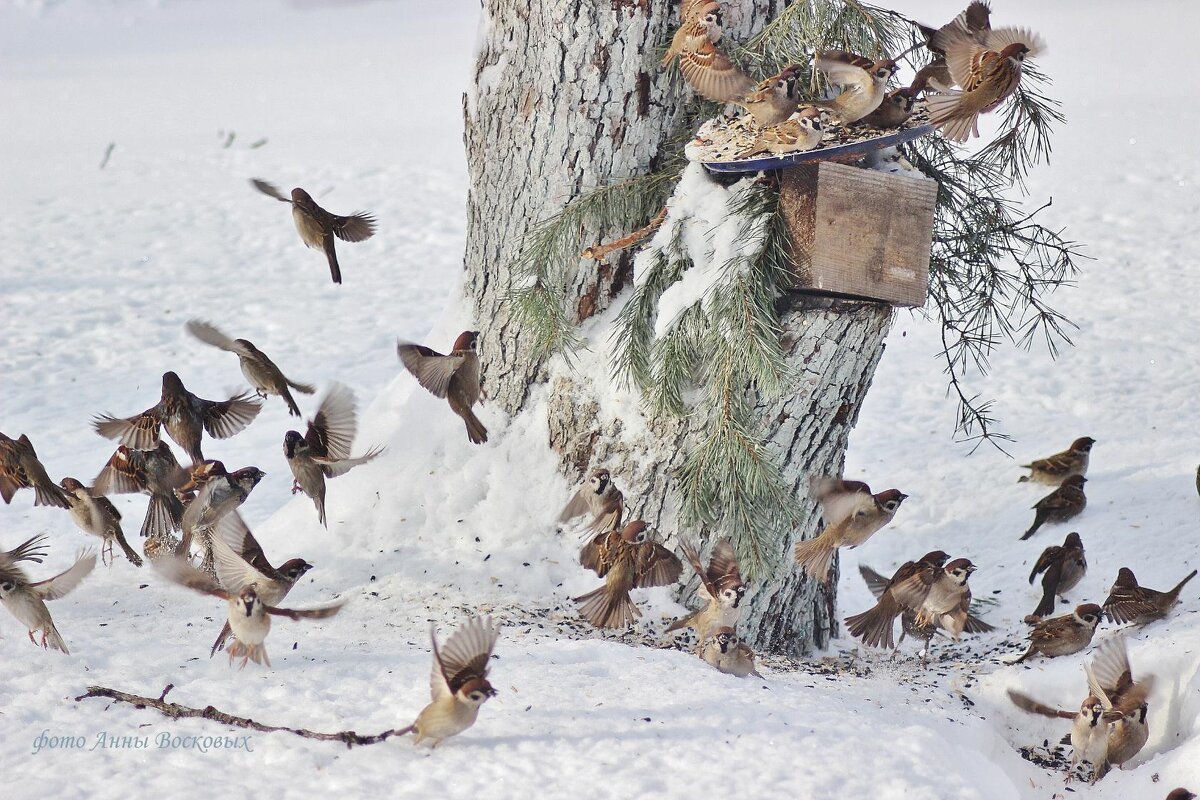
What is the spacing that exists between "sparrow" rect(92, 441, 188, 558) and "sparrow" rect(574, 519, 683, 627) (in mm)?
1478

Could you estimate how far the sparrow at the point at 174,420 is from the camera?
3980 mm

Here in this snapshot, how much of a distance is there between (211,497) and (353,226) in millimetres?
1040

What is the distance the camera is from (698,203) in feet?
12.3

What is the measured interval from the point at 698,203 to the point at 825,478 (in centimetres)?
104

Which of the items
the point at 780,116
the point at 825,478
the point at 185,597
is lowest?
the point at 185,597

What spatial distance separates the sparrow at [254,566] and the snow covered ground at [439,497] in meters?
0.15

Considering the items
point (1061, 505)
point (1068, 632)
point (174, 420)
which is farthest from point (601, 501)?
point (1061, 505)

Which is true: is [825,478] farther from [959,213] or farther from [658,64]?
[658,64]

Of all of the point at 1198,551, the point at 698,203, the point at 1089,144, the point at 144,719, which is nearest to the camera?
the point at 144,719

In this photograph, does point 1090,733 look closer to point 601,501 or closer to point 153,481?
point 601,501

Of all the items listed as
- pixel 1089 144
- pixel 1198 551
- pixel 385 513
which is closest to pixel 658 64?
pixel 385 513

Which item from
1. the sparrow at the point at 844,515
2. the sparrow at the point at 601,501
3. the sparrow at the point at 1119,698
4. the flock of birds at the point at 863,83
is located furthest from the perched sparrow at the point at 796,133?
the sparrow at the point at 1119,698

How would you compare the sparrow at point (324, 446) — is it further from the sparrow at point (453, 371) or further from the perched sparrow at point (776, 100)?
the perched sparrow at point (776, 100)

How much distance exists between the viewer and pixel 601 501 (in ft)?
12.9
